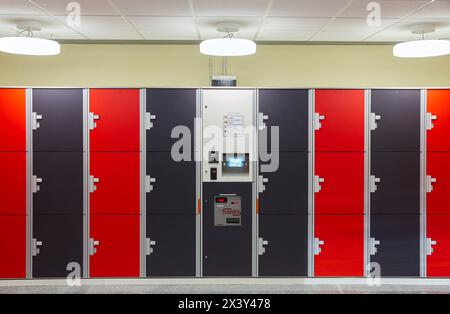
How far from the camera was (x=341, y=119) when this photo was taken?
4.47m

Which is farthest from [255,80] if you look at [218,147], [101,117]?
[101,117]

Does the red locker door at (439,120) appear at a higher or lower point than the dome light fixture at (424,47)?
lower

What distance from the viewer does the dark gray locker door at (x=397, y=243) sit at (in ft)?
14.7

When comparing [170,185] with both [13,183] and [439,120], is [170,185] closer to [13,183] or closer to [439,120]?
[13,183]

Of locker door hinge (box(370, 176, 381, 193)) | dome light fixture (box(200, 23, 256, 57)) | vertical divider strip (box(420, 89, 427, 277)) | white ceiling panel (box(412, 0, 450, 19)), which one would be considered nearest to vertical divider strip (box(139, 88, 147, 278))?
dome light fixture (box(200, 23, 256, 57))

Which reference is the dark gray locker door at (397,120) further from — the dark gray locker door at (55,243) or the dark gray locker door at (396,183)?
the dark gray locker door at (55,243)

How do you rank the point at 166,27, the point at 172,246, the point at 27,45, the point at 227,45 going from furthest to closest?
1. the point at 172,246
2. the point at 166,27
3. the point at 227,45
4. the point at 27,45

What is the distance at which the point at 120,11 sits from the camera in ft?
12.4

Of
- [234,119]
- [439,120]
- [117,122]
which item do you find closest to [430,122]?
[439,120]

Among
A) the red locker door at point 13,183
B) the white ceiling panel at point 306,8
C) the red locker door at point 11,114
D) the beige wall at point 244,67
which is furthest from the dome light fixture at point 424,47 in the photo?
the red locker door at point 13,183

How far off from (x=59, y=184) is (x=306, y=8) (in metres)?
2.88

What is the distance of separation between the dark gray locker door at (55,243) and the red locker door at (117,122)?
2.63ft

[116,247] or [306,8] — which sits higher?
[306,8]
